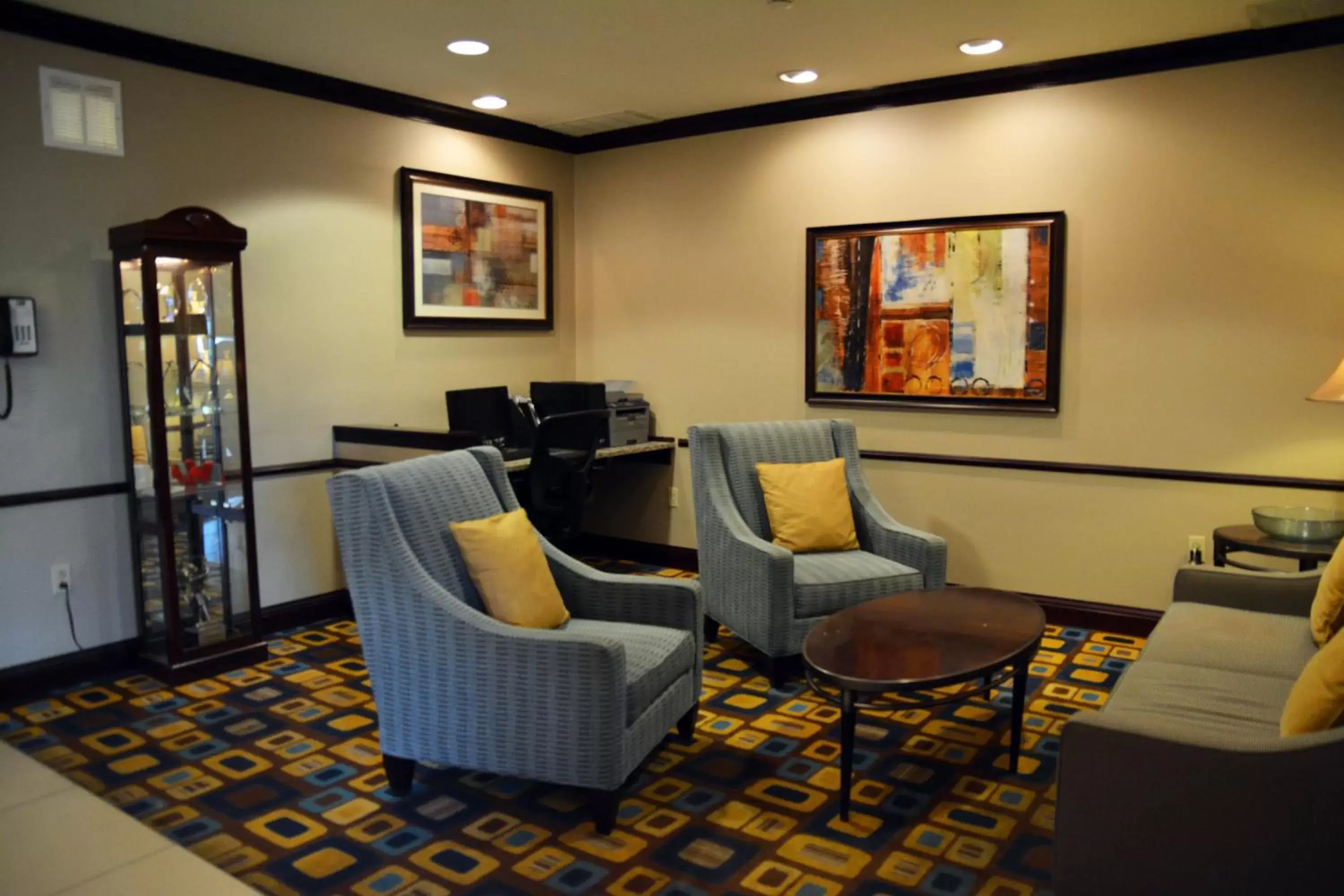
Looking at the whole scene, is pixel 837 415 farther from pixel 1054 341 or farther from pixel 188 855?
pixel 188 855

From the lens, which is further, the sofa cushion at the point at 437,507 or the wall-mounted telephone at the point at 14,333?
the wall-mounted telephone at the point at 14,333

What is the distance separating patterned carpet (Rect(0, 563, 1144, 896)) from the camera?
240cm

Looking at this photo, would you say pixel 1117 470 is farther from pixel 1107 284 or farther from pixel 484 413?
pixel 484 413

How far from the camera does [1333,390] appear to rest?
11.0 feet

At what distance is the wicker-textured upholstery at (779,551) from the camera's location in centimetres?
362

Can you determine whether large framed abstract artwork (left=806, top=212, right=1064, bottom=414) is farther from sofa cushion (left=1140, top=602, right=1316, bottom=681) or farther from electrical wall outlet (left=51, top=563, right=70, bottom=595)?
electrical wall outlet (left=51, top=563, right=70, bottom=595)

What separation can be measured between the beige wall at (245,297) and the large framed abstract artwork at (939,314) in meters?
1.76

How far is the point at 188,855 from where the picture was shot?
2.49 meters

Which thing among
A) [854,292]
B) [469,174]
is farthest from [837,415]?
[469,174]

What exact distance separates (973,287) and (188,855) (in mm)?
3715

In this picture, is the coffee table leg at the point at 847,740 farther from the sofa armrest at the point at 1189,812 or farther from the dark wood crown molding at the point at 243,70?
the dark wood crown molding at the point at 243,70

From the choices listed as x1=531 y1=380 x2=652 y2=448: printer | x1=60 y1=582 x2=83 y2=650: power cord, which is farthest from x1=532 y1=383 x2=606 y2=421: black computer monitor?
x1=60 y1=582 x2=83 y2=650: power cord

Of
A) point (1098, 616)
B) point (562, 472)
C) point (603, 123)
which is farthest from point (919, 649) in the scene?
point (603, 123)

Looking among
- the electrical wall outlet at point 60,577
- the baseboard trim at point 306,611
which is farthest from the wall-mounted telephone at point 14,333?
the baseboard trim at point 306,611
